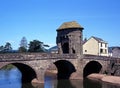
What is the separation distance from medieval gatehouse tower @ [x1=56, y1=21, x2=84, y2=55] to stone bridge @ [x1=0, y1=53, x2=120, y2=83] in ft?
8.96

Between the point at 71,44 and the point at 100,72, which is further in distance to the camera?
the point at 100,72

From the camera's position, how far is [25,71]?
2019 inches

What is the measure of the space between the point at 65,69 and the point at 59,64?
210 cm

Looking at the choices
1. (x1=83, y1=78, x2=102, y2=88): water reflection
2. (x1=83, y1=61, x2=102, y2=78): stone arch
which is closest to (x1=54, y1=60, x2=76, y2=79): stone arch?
(x1=83, y1=78, x2=102, y2=88): water reflection

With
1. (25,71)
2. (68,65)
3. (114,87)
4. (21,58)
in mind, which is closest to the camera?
(21,58)

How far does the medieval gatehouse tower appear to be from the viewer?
59.6 metres

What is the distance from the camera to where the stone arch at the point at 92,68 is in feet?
214

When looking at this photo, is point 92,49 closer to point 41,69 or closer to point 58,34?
A: point 58,34

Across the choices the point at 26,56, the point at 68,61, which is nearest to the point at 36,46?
the point at 68,61

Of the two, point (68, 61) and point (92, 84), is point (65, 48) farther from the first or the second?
point (92, 84)

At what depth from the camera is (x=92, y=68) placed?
68.1 m

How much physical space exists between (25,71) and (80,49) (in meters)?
15.1

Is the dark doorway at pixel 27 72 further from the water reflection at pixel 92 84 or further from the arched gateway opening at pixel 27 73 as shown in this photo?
the water reflection at pixel 92 84

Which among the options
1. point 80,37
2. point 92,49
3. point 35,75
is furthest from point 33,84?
point 92,49
